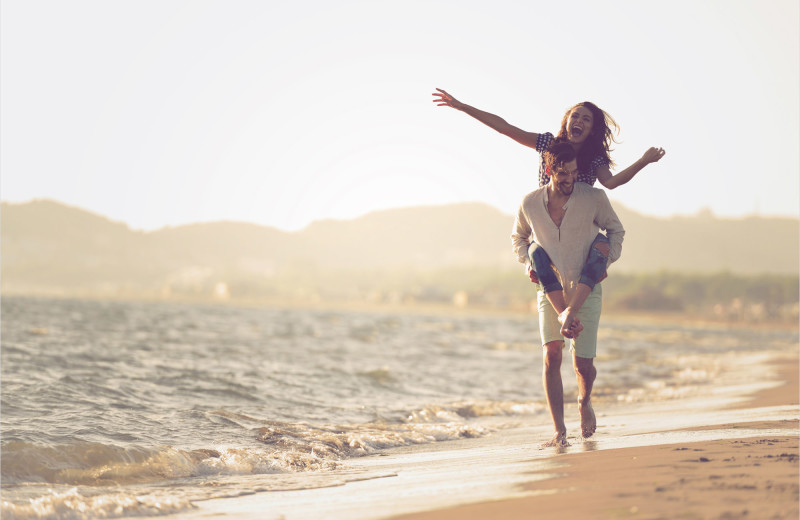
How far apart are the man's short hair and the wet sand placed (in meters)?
1.82

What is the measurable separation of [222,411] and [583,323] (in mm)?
4023

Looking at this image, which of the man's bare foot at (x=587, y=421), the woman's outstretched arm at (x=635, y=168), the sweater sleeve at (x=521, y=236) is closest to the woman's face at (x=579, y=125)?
the woman's outstretched arm at (x=635, y=168)

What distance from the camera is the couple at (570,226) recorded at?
182 inches

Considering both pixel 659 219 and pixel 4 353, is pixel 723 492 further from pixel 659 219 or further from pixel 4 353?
pixel 659 219

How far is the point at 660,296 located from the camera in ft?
331

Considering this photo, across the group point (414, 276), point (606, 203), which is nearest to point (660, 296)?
point (414, 276)

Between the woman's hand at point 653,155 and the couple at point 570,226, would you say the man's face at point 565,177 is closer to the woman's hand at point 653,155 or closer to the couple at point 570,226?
the couple at point 570,226

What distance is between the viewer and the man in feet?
15.2

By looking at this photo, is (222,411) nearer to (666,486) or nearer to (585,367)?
(585,367)

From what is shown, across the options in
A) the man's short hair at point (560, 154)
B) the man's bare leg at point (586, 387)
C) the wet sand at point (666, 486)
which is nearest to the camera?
the wet sand at point (666, 486)

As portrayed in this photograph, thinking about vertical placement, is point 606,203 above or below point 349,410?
above

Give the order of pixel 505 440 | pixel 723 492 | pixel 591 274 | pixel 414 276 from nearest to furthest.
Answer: pixel 723 492 → pixel 591 274 → pixel 505 440 → pixel 414 276

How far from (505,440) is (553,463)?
2.08m

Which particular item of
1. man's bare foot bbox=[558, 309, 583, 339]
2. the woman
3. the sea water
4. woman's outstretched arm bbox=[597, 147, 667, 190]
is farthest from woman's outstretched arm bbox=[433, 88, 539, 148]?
the sea water
